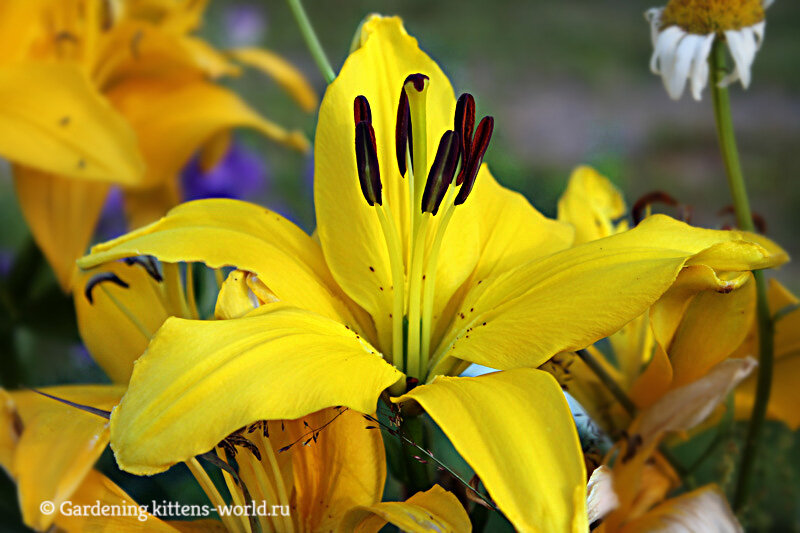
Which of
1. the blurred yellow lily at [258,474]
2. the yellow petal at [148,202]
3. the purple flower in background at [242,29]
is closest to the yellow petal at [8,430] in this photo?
the blurred yellow lily at [258,474]

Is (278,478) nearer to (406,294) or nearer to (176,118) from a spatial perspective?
(406,294)

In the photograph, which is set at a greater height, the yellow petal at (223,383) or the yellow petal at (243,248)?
the yellow petal at (243,248)

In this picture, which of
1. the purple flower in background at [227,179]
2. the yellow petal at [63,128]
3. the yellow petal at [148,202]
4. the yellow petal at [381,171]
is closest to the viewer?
the yellow petal at [381,171]

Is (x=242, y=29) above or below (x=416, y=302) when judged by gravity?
above

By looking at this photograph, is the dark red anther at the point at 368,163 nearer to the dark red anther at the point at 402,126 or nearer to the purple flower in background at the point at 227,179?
the dark red anther at the point at 402,126

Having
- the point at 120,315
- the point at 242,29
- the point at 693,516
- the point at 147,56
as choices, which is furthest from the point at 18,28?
the point at 242,29

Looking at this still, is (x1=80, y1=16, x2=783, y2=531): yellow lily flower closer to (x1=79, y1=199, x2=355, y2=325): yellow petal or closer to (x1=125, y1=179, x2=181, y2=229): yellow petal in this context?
(x1=79, y1=199, x2=355, y2=325): yellow petal

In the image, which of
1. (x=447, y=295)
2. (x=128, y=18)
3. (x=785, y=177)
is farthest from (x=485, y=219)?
(x=785, y=177)
